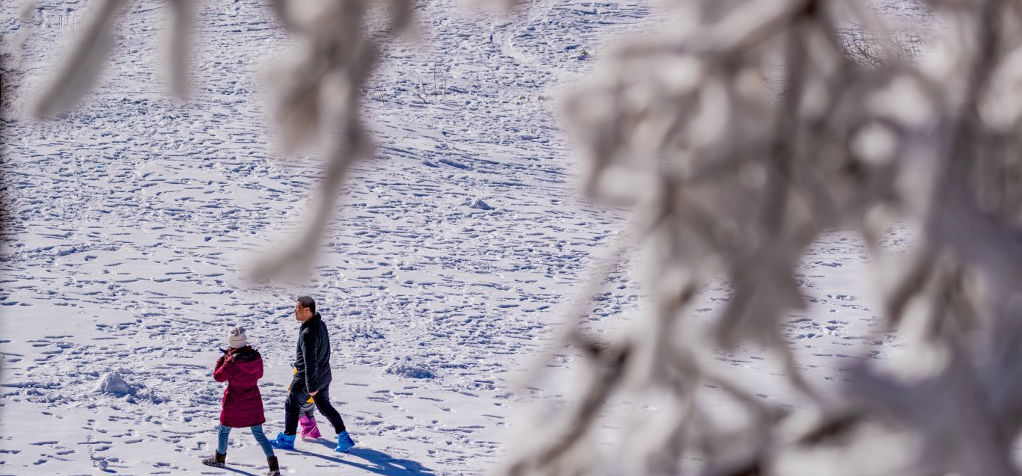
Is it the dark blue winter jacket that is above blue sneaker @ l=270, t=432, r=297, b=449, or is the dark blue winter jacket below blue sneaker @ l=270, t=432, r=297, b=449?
above

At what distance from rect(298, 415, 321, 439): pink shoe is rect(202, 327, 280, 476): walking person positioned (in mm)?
666

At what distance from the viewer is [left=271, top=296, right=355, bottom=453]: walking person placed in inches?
288

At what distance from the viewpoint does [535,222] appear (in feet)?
44.7

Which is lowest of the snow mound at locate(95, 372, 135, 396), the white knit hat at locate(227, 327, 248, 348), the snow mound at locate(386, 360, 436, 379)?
the snow mound at locate(386, 360, 436, 379)

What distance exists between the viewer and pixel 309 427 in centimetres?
776

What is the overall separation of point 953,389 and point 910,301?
0.36m

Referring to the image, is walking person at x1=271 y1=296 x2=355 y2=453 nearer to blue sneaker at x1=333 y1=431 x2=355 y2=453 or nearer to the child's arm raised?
blue sneaker at x1=333 y1=431 x2=355 y2=453

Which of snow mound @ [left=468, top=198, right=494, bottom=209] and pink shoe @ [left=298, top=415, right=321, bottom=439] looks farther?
snow mound @ [left=468, top=198, right=494, bottom=209]

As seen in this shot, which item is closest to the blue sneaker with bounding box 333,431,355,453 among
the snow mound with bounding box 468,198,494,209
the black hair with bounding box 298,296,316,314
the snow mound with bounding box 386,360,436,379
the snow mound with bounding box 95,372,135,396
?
the black hair with bounding box 298,296,316,314

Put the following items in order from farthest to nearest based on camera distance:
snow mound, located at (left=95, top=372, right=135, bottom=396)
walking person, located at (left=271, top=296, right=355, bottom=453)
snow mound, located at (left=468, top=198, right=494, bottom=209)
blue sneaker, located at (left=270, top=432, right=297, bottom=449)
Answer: snow mound, located at (left=468, top=198, right=494, bottom=209)
snow mound, located at (left=95, top=372, right=135, bottom=396)
blue sneaker, located at (left=270, top=432, right=297, bottom=449)
walking person, located at (left=271, top=296, right=355, bottom=453)

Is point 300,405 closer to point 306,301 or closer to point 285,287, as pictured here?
point 306,301

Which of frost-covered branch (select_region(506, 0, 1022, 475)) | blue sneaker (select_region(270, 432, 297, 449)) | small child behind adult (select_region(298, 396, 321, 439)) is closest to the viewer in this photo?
frost-covered branch (select_region(506, 0, 1022, 475))

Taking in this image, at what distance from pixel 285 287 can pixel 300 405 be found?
3054 millimetres

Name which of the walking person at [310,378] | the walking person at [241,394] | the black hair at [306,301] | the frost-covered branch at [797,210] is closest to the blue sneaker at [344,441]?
the walking person at [310,378]
